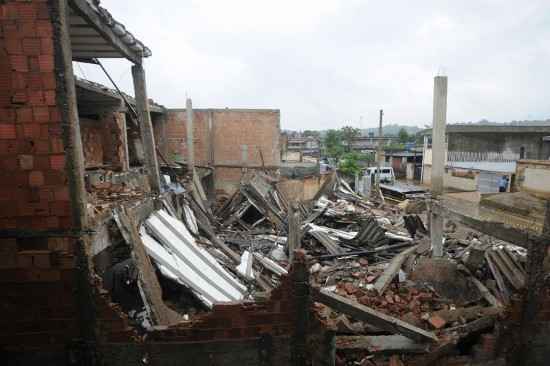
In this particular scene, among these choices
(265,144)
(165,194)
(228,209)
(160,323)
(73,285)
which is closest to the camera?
(73,285)

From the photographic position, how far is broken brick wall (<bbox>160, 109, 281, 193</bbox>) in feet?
55.2

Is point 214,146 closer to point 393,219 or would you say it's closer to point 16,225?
point 393,219

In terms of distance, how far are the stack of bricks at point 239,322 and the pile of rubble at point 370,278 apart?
0.94 feet

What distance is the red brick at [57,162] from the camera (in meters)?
2.19

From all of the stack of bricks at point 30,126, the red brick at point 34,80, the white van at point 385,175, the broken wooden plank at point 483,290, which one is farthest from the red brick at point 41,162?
the white van at point 385,175

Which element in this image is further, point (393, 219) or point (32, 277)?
point (393, 219)

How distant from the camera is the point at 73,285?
2.30 m

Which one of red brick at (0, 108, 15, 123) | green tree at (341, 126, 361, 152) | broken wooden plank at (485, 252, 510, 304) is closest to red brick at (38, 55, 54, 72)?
red brick at (0, 108, 15, 123)

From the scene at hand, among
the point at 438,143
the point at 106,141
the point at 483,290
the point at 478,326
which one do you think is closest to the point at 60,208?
the point at 478,326

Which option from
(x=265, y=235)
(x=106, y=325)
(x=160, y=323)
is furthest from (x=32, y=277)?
(x=265, y=235)

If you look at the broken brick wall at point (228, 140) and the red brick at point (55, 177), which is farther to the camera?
the broken brick wall at point (228, 140)

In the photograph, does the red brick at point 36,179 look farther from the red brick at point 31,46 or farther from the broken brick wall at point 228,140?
the broken brick wall at point 228,140

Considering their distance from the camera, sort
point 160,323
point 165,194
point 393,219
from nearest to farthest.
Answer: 1. point 160,323
2. point 165,194
3. point 393,219

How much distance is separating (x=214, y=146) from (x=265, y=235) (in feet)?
31.6
